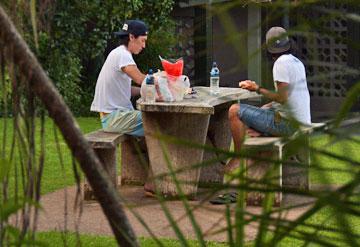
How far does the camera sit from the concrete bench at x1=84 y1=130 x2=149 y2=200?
308 inches

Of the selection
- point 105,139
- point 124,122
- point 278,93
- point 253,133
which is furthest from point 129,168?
point 278,93

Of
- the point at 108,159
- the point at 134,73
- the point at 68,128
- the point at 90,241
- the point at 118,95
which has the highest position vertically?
the point at 68,128

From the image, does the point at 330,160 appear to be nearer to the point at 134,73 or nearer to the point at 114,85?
the point at 134,73

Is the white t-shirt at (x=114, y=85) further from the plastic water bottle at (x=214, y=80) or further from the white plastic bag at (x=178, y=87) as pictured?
the plastic water bottle at (x=214, y=80)

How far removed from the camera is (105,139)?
311 inches

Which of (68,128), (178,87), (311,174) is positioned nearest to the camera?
(311,174)

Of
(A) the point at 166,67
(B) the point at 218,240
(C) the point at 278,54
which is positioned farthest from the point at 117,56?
(B) the point at 218,240

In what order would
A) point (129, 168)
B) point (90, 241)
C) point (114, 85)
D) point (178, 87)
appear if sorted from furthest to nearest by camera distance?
point (129, 168), point (114, 85), point (178, 87), point (90, 241)

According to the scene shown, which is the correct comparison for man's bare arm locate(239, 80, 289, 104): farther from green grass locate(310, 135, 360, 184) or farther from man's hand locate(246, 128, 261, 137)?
man's hand locate(246, 128, 261, 137)

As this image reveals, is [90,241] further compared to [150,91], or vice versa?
[150,91]

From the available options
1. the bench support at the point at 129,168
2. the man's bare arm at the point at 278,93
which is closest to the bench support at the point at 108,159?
the bench support at the point at 129,168

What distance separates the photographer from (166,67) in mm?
8133

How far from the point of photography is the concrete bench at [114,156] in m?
7.83

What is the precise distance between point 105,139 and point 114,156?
0.34m
